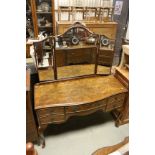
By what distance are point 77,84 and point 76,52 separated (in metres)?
0.55

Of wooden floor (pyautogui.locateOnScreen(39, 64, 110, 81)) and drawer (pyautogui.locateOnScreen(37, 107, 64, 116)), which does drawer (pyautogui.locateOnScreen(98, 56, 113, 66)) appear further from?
drawer (pyautogui.locateOnScreen(37, 107, 64, 116))

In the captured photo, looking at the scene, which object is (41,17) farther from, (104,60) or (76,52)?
(104,60)

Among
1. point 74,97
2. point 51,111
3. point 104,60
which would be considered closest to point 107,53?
point 104,60

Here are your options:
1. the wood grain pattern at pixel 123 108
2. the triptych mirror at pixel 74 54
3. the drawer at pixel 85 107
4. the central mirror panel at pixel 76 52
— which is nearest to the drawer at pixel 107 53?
the triptych mirror at pixel 74 54

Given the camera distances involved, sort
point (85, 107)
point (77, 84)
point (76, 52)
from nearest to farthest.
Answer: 1. point (85, 107)
2. point (77, 84)
3. point (76, 52)

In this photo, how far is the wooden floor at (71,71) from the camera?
1989 millimetres

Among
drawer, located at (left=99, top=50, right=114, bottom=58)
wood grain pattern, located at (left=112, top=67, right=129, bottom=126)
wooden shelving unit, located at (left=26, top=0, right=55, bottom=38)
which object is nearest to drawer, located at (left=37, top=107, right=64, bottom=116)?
wood grain pattern, located at (left=112, top=67, right=129, bottom=126)

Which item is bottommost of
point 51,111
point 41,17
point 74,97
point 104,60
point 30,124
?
point 30,124

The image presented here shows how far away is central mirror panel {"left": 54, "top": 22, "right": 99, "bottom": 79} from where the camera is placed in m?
1.98

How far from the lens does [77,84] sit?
6.51ft

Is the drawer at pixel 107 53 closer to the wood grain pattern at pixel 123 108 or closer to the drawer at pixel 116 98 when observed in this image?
the wood grain pattern at pixel 123 108
